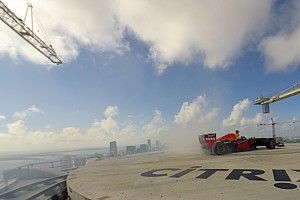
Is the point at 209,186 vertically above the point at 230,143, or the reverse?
the point at 230,143

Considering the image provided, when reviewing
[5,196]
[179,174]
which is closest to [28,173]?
[5,196]

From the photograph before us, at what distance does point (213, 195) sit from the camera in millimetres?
13945

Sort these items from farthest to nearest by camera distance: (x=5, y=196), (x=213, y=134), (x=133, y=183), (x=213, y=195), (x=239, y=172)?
(x=5, y=196) < (x=213, y=134) < (x=239, y=172) < (x=133, y=183) < (x=213, y=195)

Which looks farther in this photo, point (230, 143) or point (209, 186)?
point (230, 143)

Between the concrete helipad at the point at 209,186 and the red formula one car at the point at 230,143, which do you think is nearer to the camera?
the concrete helipad at the point at 209,186

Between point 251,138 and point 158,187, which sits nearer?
point 158,187

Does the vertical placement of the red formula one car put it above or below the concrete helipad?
above

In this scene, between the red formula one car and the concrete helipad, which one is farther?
the red formula one car

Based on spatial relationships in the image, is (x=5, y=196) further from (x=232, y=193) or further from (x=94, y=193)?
(x=232, y=193)

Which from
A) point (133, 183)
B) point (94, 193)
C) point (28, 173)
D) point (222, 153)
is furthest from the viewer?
point (28, 173)

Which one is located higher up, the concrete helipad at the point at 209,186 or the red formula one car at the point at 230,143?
the red formula one car at the point at 230,143

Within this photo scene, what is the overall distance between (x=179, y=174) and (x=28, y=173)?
8360cm

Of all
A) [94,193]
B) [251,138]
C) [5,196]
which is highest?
[251,138]

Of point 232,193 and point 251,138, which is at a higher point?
point 251,138
